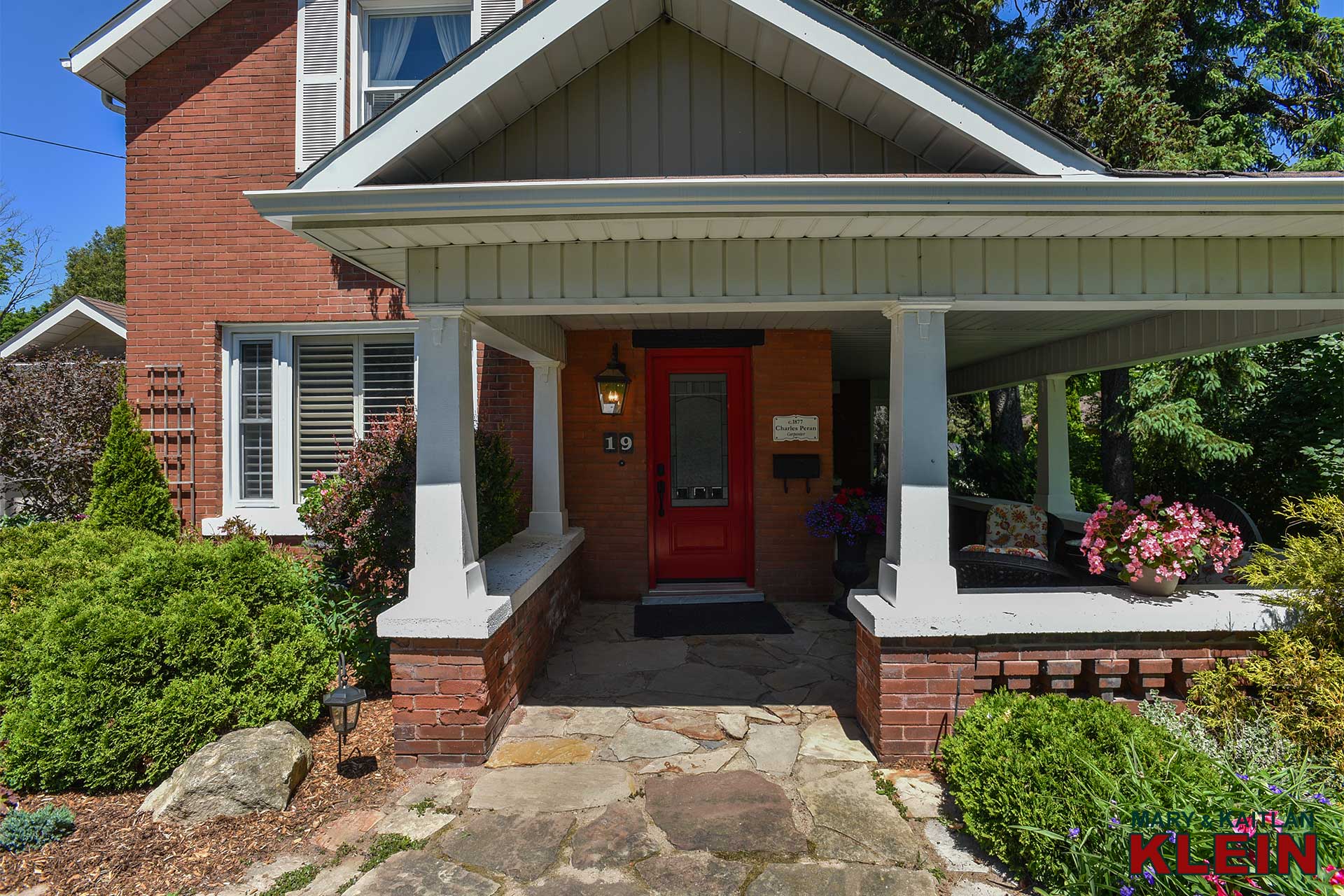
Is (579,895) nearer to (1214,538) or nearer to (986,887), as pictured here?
(986,887)

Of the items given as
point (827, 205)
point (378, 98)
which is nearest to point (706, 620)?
point (827, 205)

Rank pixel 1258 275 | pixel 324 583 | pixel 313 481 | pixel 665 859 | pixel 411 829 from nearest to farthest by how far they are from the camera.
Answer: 1. pixel 665 859
2. pixel 411 829
3. pixel 1258 275
4. pixel 324 583
5. pixel 313 481

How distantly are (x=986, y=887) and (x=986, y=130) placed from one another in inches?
128

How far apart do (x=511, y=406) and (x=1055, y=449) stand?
220 inches

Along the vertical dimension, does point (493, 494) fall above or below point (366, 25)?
below

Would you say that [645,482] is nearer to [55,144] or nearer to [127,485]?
[127,485]

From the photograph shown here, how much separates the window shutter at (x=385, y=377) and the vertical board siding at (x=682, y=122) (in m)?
3.31

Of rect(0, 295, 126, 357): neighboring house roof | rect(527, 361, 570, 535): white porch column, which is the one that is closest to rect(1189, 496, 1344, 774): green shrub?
rect(527, 361, 570, 535): white porch column

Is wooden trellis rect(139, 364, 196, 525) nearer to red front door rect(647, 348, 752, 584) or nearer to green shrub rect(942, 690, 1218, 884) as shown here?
red front door rect(647, 348, 752, 584)

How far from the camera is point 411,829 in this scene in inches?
121

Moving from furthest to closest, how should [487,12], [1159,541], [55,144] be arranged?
[55,144] → [487,12] → [1159,541]

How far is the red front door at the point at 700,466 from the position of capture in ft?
22.5

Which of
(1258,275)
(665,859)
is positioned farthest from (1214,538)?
(665,859)

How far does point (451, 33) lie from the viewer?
21.6 feet
